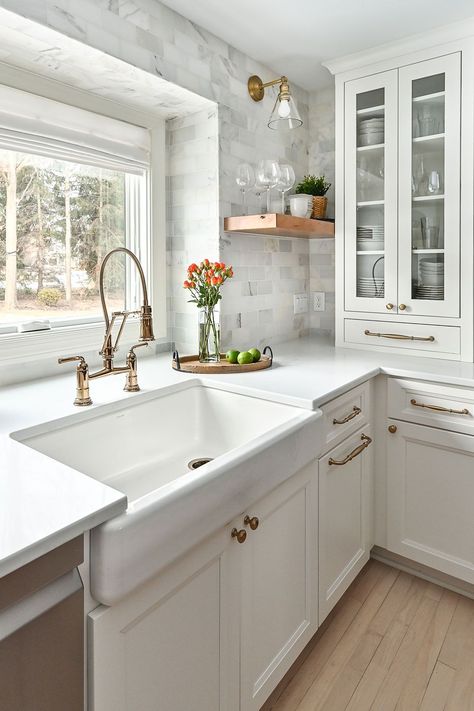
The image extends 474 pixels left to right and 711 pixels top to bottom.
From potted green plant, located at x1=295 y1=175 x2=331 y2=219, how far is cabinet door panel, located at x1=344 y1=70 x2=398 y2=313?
0.40ft

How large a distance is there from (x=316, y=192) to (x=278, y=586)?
190 cm

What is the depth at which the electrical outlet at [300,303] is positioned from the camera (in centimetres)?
278

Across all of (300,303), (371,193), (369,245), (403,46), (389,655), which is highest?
(403,46)

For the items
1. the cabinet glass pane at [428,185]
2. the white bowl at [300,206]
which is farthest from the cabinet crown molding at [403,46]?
the white bowl at [300,206]

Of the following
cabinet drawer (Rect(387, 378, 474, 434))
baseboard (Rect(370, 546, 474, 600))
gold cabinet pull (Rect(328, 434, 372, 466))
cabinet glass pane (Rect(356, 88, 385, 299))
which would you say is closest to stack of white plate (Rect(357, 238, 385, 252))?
cabinet glass pane (Rect(356, 88, 385, 299))

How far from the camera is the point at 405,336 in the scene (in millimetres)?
2336

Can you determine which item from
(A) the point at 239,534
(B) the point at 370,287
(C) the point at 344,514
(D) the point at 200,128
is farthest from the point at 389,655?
(D) the point at 200,128

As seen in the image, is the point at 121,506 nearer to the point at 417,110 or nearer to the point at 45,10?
the point at 45,10

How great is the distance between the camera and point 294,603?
150cm

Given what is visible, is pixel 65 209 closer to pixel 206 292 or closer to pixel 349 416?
pixel 206 292

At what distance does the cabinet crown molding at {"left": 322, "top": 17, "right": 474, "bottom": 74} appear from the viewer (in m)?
2.07

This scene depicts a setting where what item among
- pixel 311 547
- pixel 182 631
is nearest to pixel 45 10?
pixel 182 631

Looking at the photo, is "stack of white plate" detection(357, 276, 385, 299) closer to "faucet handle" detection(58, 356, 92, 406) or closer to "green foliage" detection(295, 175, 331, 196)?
"green foliage" detection(295, 175, 331, 196)

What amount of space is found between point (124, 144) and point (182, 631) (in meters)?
1.84
